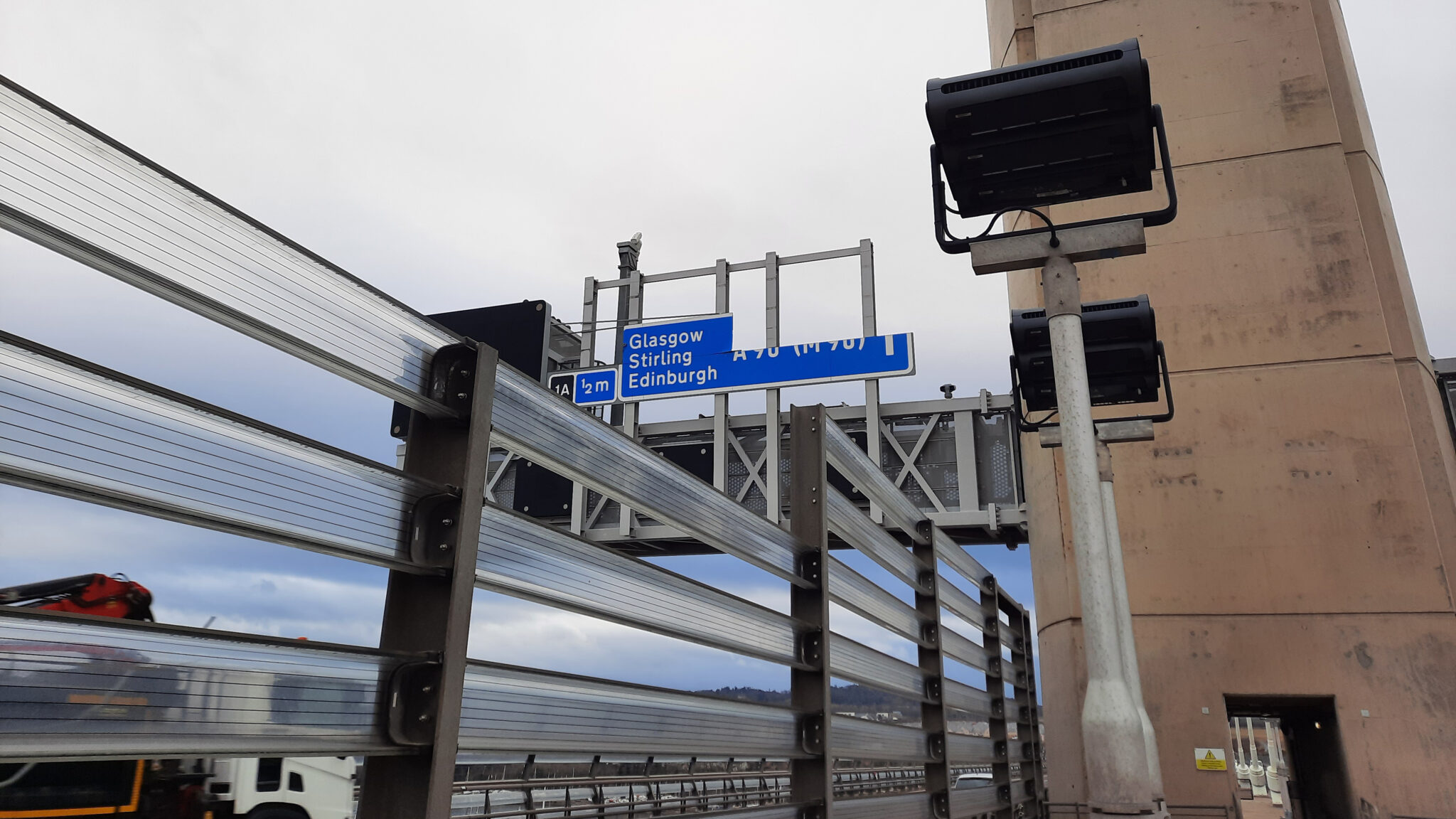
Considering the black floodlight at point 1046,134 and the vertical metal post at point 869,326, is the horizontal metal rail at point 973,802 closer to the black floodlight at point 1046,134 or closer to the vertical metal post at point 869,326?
the black floodlight at point 1046,134

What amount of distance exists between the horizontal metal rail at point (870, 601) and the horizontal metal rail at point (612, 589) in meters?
0.70

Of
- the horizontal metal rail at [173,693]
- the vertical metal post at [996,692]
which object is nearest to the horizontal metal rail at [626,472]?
the horizontal metal rail at [173,693]

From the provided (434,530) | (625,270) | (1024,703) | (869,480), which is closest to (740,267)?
(625,270)

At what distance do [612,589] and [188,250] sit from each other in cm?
146

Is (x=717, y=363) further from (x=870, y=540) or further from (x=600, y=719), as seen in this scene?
(x=600, y=719)

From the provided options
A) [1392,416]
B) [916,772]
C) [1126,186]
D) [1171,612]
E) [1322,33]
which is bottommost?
[916,772]

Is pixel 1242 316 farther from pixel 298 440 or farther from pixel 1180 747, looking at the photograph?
pixel 298 440

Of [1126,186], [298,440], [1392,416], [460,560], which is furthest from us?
[1392,416]

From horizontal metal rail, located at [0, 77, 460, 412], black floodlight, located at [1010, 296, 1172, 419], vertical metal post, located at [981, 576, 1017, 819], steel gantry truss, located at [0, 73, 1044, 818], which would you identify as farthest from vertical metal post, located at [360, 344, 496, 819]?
vertical metal post, located at [981, 576, 1017, 819]

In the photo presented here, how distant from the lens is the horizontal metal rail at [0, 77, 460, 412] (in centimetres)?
156

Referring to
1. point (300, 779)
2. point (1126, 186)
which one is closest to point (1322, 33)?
point (1126, 186)

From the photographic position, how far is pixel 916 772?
31.1 m

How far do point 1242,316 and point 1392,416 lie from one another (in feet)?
6.18

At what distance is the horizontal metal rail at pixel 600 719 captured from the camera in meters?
2.23
